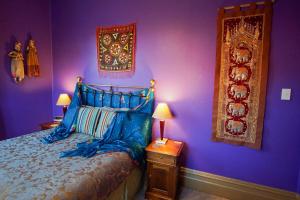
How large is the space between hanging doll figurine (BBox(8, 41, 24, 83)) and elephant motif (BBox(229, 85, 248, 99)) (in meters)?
2.98

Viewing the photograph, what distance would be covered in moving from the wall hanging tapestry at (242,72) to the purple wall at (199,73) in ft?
0.24

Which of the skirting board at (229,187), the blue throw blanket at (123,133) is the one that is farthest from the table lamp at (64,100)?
Answer: the skirting board at (229,187)

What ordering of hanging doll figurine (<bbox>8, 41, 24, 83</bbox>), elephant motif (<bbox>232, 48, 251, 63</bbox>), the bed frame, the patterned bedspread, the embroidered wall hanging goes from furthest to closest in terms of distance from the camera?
hanging doll figurine (<bbox>8, 41, 24, 83</bbox>), the embroidered wall hanging, elephant motif (<bbox>232, 48, 251, 63</bbox>), the bed frame, the patterned bedspread

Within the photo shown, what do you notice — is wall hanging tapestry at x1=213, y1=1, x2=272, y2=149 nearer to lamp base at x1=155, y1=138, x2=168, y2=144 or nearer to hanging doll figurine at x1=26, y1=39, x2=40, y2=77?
lamp base at x1=155, y1=138, x2=168, y2=144

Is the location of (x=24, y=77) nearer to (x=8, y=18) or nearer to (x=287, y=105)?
(x=8, y=18)

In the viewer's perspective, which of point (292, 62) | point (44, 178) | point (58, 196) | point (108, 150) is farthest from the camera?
point (108, 150)

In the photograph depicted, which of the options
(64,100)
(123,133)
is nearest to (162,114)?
(123,133)

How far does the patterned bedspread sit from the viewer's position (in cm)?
133

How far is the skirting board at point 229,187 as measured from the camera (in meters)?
2.09

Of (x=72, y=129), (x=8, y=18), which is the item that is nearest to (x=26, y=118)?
(x=72, y=129)

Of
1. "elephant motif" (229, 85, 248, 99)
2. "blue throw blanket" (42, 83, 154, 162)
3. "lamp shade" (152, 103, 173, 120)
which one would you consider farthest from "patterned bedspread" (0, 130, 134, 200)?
"elephant motif" (229, 85, 248, 99)

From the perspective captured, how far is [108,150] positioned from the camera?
6.73ft

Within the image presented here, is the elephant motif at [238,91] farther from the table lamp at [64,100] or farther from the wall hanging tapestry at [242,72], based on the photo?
the table lamp at [64,100]

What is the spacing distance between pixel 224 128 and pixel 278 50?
1.00m
